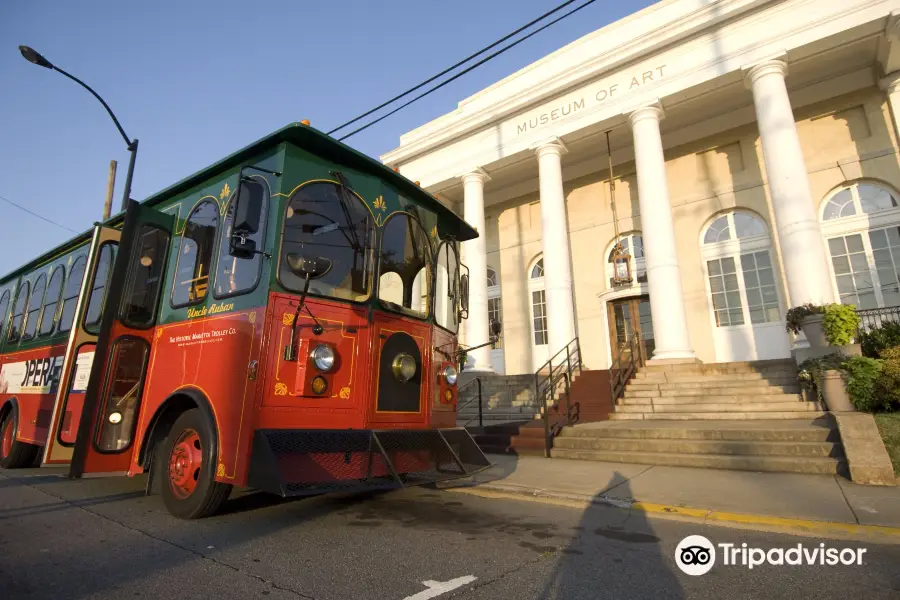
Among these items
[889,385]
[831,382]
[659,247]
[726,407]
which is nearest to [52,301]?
[726,407]

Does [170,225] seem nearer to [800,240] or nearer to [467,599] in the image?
[467,599]

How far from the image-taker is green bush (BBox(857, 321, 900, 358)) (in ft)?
30.3

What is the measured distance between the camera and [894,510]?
440cm

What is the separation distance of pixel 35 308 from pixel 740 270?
17546 mm

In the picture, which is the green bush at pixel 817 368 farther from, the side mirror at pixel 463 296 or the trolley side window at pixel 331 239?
the trolley side window at pixel 331 239

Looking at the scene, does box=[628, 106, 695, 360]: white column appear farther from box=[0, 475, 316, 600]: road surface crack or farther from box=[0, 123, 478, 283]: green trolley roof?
box=[0, 475, 316, 600]: road surface crack

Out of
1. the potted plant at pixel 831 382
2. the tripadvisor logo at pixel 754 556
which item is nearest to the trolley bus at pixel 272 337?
the tripadvisor logo at pixel 754 556

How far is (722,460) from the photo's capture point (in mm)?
6926

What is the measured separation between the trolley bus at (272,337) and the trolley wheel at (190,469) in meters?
0.02

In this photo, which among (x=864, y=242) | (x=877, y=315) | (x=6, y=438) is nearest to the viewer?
(x=6, y=438)

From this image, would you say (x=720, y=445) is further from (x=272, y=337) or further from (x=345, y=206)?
(x=272, y=337)

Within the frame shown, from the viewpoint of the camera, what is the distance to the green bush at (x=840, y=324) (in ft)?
29.1

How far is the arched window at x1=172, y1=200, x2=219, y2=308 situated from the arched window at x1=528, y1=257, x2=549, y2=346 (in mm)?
14803

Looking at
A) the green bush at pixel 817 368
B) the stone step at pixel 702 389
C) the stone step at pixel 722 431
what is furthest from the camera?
the stone step at pixel 702 389
